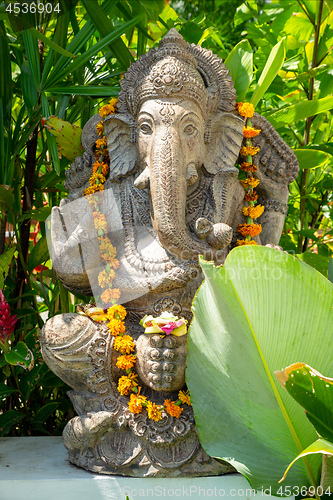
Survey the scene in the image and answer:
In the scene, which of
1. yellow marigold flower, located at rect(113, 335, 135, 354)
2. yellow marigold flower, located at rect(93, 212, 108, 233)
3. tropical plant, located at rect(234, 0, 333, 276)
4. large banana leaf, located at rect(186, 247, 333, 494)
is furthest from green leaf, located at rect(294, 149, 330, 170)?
yellow marigold flower, located at rect(113, 335, 135, 354)

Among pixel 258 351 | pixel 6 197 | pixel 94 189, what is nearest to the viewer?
pixel 258 351

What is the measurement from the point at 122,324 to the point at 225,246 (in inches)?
19.2

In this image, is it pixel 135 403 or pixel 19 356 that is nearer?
pixel 135 403

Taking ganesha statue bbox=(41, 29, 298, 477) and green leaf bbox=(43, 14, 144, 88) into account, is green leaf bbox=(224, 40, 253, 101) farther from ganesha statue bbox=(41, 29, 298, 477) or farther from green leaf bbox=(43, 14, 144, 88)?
green leaf bbox=(43, 14, 144, 88)

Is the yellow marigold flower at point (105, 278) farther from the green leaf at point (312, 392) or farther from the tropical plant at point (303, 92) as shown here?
the tropical plant at point (303, 92)

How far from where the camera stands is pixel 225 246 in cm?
192

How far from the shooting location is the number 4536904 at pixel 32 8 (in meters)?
2.18

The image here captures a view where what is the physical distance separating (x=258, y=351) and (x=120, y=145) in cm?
105

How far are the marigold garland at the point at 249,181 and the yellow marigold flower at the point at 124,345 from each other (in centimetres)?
60

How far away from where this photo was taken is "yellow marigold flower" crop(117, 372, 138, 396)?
1.78 meters

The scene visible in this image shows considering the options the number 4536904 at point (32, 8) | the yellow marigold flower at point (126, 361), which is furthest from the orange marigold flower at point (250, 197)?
the number 4536904 at point (32, 8)

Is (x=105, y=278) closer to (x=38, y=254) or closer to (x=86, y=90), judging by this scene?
(x=38, y=254)

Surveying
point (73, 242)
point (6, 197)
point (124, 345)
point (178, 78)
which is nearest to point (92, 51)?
point (178, 78)

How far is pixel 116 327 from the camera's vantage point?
183 centimetres
